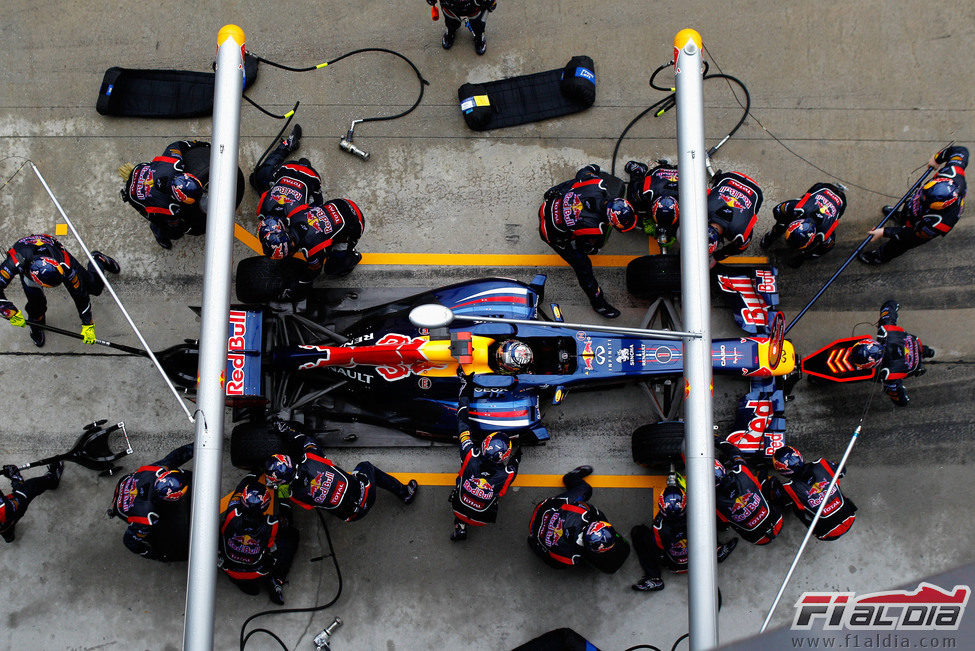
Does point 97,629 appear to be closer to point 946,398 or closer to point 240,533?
point 240,533

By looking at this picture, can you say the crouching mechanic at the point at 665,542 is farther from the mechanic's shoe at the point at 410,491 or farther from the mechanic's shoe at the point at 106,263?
the mechanic's shoe at the point at 106,263

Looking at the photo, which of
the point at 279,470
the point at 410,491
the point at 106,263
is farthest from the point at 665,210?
the point at 106,263

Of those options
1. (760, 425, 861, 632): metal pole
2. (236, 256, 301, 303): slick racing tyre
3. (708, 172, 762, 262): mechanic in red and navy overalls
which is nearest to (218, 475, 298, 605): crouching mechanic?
(236, 256, 301, 303): slick racing tyre

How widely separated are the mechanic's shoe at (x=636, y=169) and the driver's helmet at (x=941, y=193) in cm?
277

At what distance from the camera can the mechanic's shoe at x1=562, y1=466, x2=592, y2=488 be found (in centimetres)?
718

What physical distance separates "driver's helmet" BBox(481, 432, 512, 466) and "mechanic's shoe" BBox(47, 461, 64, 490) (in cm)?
448

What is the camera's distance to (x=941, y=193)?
6.79 metres

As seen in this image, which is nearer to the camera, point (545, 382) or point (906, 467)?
point (545, 382)

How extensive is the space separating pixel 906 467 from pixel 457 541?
192 inches

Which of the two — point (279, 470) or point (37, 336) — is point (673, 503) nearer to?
point (279, 470)

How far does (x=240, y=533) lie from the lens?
650 centimetres

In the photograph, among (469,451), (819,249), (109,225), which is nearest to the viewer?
(469,451)

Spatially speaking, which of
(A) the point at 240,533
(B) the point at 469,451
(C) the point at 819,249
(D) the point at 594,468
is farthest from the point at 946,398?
(A) the point at 240,533

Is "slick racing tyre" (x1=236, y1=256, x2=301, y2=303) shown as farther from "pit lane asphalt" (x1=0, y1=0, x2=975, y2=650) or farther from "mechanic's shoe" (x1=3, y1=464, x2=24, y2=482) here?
"mechanic's shoe" (x1=3, y1=464, x2=24, y2=482)
